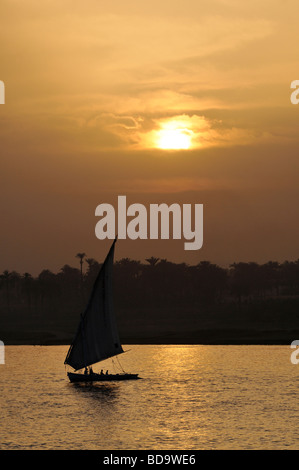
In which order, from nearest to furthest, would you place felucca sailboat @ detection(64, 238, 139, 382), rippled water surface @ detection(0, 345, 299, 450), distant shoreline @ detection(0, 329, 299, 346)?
rippled water surface @ detection(0, 345, 299, 450)
felucca sailboat @ detection(64, 238, 139, 382)
distant shoreline @ detection(0, 329, 299, 346)

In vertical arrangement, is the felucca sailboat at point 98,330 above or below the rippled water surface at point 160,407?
above

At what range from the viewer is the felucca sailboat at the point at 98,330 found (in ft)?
294

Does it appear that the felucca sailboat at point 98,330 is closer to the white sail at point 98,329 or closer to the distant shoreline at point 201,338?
the white sail at point 98,329

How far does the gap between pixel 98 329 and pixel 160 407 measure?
56.7 ft

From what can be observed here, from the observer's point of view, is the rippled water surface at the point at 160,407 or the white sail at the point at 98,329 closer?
the rippled water surface at the point at 160,407

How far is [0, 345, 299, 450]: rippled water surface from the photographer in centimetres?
5891

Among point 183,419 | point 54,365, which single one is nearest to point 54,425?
point 183,419

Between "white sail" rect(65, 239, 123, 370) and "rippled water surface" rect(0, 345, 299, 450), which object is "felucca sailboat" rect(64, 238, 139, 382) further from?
"rippled water surface" rect(0, 345, 299, 450)

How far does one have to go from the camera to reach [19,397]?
84.9m

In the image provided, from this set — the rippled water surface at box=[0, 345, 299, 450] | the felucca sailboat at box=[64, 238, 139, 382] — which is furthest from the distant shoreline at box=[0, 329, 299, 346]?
the felucca sailboat at box=[64, 238, 139, 382]

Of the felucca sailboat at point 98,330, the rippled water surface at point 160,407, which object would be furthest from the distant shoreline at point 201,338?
the felucca sailboat at point 98,330

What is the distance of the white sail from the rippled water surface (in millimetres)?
4228

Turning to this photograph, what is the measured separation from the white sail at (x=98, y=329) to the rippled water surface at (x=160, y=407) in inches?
166
